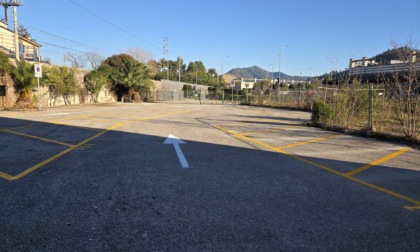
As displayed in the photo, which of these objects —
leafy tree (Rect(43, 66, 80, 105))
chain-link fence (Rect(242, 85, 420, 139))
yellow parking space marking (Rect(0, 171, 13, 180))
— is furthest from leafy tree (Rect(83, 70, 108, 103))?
yellow parking space marking (Rect(0, 171, 13, 180))

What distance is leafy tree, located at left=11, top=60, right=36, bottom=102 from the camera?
67.7 feet

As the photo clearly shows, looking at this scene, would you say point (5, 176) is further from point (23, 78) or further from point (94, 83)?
point (94, 83)

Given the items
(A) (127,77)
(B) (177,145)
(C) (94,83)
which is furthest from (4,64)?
(B) (177,145)

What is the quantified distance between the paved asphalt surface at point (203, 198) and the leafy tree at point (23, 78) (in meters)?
15.6

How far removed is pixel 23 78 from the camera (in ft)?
67.7

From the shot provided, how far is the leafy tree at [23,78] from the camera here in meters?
20.6

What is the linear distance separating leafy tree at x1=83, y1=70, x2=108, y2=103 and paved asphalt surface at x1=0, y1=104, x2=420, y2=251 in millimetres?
24271

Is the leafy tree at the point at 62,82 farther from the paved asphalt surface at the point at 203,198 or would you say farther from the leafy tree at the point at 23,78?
the paved asphalt surface at the point at 203,198

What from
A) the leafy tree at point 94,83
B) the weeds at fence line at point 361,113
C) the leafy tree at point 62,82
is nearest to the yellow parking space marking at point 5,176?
the weeds at fence line at point 361,113

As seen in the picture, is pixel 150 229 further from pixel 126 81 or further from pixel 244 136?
pixel 126 81

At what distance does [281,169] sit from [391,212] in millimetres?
2320

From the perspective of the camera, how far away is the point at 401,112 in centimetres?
1013

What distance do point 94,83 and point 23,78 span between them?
10.5 meters

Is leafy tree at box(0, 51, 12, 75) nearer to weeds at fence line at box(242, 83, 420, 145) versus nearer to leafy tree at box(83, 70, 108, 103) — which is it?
leafy tree at box(83, 70, 108, 103)
